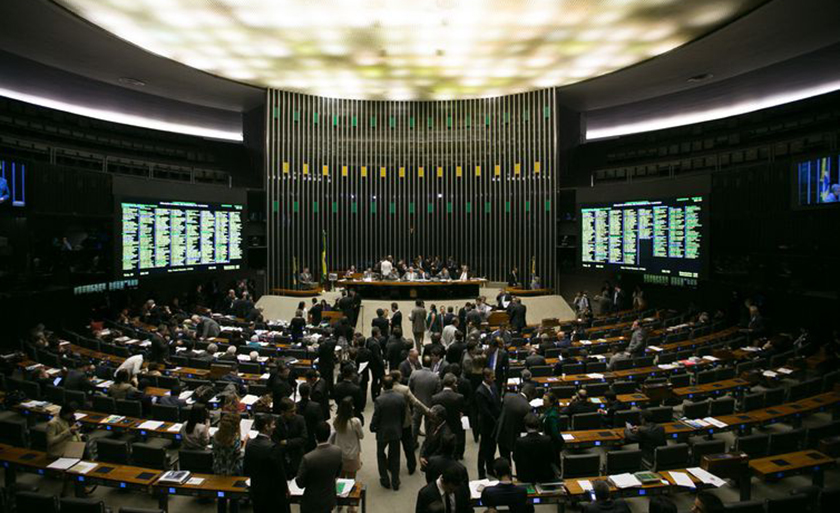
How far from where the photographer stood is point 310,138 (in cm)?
2009

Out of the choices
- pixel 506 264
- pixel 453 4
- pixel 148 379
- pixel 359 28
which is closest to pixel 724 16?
pixel 453 4

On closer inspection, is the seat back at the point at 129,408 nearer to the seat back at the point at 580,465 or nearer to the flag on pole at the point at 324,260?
the seat back at the point at 580,465

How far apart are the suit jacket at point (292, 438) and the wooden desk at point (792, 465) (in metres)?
4.70

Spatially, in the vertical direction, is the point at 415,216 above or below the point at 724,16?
below

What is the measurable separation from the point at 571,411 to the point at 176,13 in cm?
1327

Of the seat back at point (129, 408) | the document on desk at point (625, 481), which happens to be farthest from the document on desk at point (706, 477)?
the seat back at point (129, 408)

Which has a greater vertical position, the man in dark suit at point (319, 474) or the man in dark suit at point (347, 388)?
the man in dark suit at point (347, 388)

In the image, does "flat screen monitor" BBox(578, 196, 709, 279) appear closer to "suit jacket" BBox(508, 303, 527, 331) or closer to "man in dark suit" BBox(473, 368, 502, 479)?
"suit jacket" BBox(508, 303, 527, 331)

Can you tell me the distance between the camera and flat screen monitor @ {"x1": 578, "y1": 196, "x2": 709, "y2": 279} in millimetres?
13609

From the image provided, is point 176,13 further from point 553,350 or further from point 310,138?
point 553,350

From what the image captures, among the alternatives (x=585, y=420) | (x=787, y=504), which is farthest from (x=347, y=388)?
(x=787, y=504)

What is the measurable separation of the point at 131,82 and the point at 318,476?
17776mm

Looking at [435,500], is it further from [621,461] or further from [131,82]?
[131,82]

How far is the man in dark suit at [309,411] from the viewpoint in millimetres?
5258
